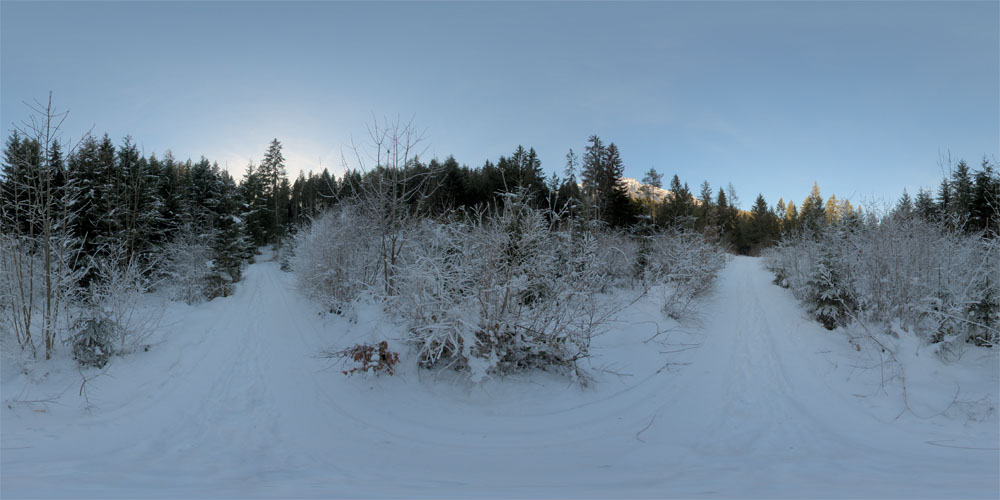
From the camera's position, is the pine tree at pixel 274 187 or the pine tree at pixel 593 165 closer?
the pine tree at pixel 593 165

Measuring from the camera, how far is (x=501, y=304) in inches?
237

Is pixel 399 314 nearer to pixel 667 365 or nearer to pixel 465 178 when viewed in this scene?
pixel 667 365

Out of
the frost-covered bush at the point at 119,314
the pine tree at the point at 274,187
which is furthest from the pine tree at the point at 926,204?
the pine tree at the point at 274,187

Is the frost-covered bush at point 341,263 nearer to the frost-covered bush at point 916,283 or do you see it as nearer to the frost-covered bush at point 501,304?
the frost-covered bush at point 501,304

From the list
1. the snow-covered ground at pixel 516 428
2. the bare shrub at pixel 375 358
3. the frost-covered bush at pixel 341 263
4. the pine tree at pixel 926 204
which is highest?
the pine tree at pixel 926 204

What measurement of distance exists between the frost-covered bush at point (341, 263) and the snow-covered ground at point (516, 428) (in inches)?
170

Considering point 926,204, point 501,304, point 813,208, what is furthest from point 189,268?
point 813,208

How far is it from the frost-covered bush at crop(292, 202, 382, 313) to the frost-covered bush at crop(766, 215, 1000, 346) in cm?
1233

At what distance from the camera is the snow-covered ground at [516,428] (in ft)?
11.8

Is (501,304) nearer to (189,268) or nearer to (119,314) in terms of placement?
(119,314)

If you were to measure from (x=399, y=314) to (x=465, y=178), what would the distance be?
2430 centimetres

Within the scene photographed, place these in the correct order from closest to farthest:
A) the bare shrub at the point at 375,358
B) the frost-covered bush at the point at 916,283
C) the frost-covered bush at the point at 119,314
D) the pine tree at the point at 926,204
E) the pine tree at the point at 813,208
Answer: the bare shrub at the point at 375,358 → the frost-covered bush at the point at 916,283 → the frost-covered bush at the point at 119,314 → the pine tree at the point at 926,204 → the pine tree at the point at 813,208

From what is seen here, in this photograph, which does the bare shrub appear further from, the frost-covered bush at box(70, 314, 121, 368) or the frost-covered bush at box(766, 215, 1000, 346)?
the frost-covered bush at box(766, 215, 1000, 346)

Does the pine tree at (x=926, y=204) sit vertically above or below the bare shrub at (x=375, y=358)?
above
